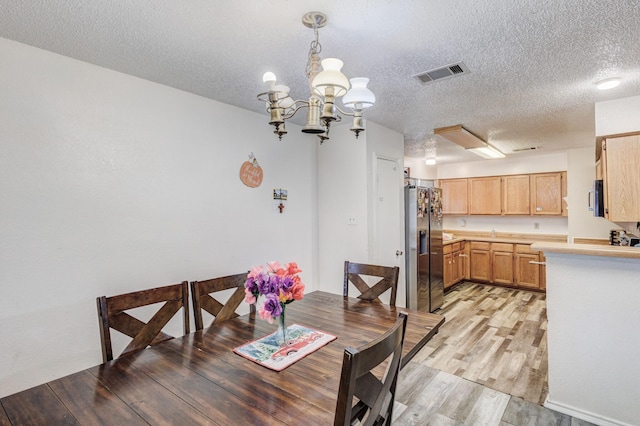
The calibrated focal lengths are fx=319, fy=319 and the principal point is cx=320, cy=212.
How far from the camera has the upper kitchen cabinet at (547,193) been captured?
17.4ft

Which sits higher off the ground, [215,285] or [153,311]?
[215,285]

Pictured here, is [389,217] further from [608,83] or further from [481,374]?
[608,83]

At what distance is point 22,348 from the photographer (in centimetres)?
177

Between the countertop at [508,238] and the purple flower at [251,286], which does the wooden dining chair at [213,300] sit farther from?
the countertop at [508,238]

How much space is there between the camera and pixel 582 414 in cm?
215

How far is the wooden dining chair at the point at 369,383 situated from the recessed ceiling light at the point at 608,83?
249cm

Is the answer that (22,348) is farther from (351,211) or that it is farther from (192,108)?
(351,211)

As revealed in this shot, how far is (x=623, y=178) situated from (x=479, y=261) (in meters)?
3.64

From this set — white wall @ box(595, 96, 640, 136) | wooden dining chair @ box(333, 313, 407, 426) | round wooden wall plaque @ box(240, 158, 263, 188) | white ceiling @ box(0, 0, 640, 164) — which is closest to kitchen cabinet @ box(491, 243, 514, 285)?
white wall @ box(595, 96, 640, 136)

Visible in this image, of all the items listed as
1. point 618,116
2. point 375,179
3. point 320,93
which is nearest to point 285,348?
point 320,93

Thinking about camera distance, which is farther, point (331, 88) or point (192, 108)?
point (192, 108)

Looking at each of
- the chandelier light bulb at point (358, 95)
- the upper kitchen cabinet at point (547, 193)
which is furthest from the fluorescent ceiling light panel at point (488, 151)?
the chandelier light bulb at point (358, 95)

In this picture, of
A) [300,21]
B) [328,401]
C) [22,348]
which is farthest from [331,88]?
[22,348]

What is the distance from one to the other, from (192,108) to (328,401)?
91.8 inches
